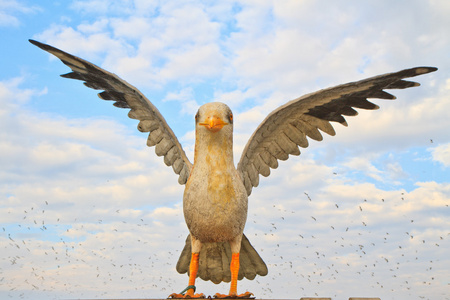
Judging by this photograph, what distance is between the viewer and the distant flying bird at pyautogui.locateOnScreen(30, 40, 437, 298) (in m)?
5.64

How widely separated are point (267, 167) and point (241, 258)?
1421 mm

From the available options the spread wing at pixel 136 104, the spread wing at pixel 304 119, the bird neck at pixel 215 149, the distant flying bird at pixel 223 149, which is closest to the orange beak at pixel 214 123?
the distant flying bird at pixel 223 149

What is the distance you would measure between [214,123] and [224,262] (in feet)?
6.79

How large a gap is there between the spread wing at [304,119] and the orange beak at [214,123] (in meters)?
0.89

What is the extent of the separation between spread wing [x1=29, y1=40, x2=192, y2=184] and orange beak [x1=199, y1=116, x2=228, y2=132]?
1.10 meters

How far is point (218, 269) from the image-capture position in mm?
6336

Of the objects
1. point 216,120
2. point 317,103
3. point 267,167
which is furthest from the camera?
point 267,167

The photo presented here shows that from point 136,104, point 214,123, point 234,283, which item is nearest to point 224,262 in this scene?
point 234,283

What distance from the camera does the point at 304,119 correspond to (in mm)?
6590

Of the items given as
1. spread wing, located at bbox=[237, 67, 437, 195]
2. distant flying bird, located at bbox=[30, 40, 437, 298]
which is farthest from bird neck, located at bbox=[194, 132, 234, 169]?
spread wing, located at bbox=[237, 67, 437, 195]

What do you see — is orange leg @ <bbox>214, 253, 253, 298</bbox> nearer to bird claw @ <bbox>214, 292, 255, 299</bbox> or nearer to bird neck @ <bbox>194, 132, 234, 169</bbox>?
bird claw @ <bbox>214, 292, 255, 299</bbox>

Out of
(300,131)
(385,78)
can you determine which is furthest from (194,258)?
(385,78)

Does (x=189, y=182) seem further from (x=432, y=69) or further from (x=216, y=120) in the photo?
(x=432, y=69)

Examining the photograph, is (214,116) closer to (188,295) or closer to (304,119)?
(304,119)
